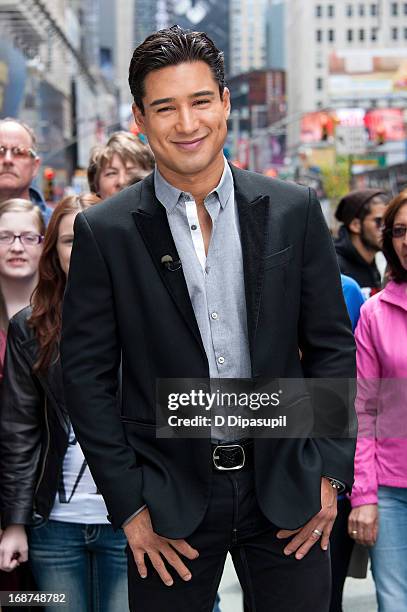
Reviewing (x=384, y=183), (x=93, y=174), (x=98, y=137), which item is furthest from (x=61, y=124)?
(x=93, y=174)

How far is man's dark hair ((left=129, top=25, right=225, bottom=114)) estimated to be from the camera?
2.48 meters

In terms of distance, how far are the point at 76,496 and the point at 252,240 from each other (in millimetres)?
1253

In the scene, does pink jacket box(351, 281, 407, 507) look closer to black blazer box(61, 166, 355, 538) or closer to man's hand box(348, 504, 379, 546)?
man's hand box(348, 504, 379, 546)

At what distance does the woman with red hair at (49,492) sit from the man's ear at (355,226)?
3437 mm

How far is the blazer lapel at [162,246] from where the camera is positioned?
250 centimetres

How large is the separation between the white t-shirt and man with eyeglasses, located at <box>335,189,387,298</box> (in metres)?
3.30

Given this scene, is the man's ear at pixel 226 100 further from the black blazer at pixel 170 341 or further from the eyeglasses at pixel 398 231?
the eyeglasses at pixel 398 231

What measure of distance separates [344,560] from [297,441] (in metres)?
1.78

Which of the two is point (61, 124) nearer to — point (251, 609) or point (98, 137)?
point (98, 137)

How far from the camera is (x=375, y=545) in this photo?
3637 millimetres

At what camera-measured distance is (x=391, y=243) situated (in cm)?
386

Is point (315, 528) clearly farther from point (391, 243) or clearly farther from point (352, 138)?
point (352, 138)

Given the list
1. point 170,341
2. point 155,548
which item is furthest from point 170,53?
point 155,548

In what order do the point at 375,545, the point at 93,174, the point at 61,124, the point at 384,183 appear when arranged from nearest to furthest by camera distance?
the point at 375,545 < the point at 93,174 < the point at 61,124 < the point at 384,183
